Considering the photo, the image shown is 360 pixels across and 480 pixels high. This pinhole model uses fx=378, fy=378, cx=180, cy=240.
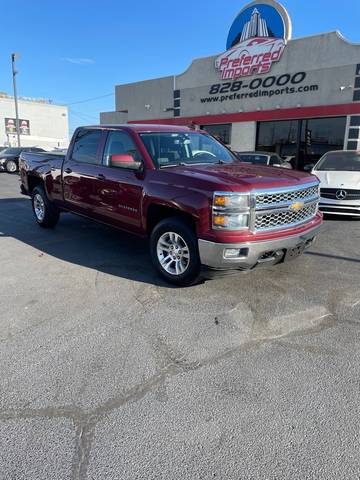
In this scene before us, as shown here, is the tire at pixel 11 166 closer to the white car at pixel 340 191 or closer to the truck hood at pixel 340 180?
the white car at pixel 340 191

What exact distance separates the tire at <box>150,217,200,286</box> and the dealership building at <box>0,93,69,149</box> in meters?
53.3

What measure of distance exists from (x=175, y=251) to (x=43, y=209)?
13.1 feet

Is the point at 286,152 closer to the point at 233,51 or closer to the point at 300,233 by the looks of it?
the point at 233,51

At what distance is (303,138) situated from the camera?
17062 millimetres

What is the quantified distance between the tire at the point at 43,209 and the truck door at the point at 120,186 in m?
1.91

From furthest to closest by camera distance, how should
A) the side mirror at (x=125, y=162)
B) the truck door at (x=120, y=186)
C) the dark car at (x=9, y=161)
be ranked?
the dark car at (x=9, y=161) < the truck door at (x=120, y=186) < the side mirror at (x=125, y=162)

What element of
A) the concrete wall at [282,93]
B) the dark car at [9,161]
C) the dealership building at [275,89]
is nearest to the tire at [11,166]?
the dark car at [9,161]

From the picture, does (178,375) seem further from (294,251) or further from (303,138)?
(303,138)

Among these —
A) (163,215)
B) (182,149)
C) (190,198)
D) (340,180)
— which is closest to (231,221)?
(190,198)

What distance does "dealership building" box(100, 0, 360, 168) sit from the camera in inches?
614

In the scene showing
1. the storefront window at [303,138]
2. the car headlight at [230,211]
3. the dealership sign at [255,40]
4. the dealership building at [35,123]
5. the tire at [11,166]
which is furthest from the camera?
the dealership building at [35,123]

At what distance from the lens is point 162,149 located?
4.98 metres

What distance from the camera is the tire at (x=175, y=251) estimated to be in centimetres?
413

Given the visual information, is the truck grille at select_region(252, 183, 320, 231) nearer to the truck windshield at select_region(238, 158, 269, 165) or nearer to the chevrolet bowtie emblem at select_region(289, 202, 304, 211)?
the chevrolet bowtie emblem at select_region(289, 202, 304, 211)
